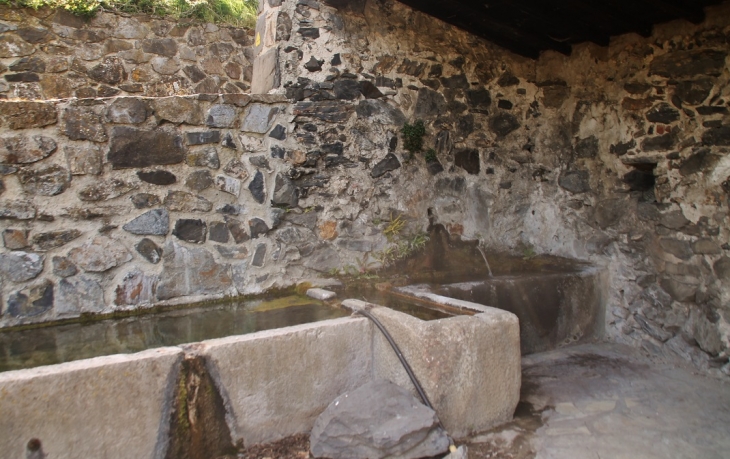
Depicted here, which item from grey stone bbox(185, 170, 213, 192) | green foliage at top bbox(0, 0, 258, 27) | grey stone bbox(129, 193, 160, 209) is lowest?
grey stone bbox(129, 193, 160, 209)

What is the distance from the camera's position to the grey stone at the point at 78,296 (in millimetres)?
2719

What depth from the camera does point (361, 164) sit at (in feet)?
11.9

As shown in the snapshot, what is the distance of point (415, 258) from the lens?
3.85 metres

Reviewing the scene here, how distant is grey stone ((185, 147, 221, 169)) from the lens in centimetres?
308

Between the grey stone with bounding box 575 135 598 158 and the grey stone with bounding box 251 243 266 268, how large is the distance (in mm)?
2625

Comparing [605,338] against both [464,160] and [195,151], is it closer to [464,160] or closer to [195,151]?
[464,160]

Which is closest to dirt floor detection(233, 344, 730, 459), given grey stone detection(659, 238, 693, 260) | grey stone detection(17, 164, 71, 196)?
grey stone detection(659, 238, 693, 260)

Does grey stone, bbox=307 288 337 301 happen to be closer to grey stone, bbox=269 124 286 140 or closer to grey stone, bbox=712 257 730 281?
grey stone, bbox=269 124 286 140

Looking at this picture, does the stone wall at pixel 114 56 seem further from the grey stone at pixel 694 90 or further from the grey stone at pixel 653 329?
the grey stone at pixel 653 329

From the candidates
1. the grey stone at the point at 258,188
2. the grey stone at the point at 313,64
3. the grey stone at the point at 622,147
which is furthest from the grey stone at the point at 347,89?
the grey stone at the point at 622,147

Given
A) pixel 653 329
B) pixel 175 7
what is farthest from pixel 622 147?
pixel 175 7

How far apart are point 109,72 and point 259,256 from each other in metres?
2.66

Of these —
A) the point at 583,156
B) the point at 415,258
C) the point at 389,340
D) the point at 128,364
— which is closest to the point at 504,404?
the point at 389,340

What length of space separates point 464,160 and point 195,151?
2055mm
